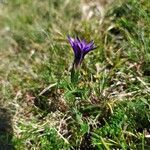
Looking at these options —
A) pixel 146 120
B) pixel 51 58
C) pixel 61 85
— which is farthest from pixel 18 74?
pixel 146 120

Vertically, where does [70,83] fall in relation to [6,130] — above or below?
above

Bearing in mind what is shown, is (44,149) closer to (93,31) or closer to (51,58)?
(51,58)

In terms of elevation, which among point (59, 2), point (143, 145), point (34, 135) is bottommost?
point (143, 145)

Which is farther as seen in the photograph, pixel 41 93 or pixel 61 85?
pixel 41 93

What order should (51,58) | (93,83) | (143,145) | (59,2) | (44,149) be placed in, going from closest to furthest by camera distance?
(143,145), (44,149), (93,83), (51,58), (59,2)
